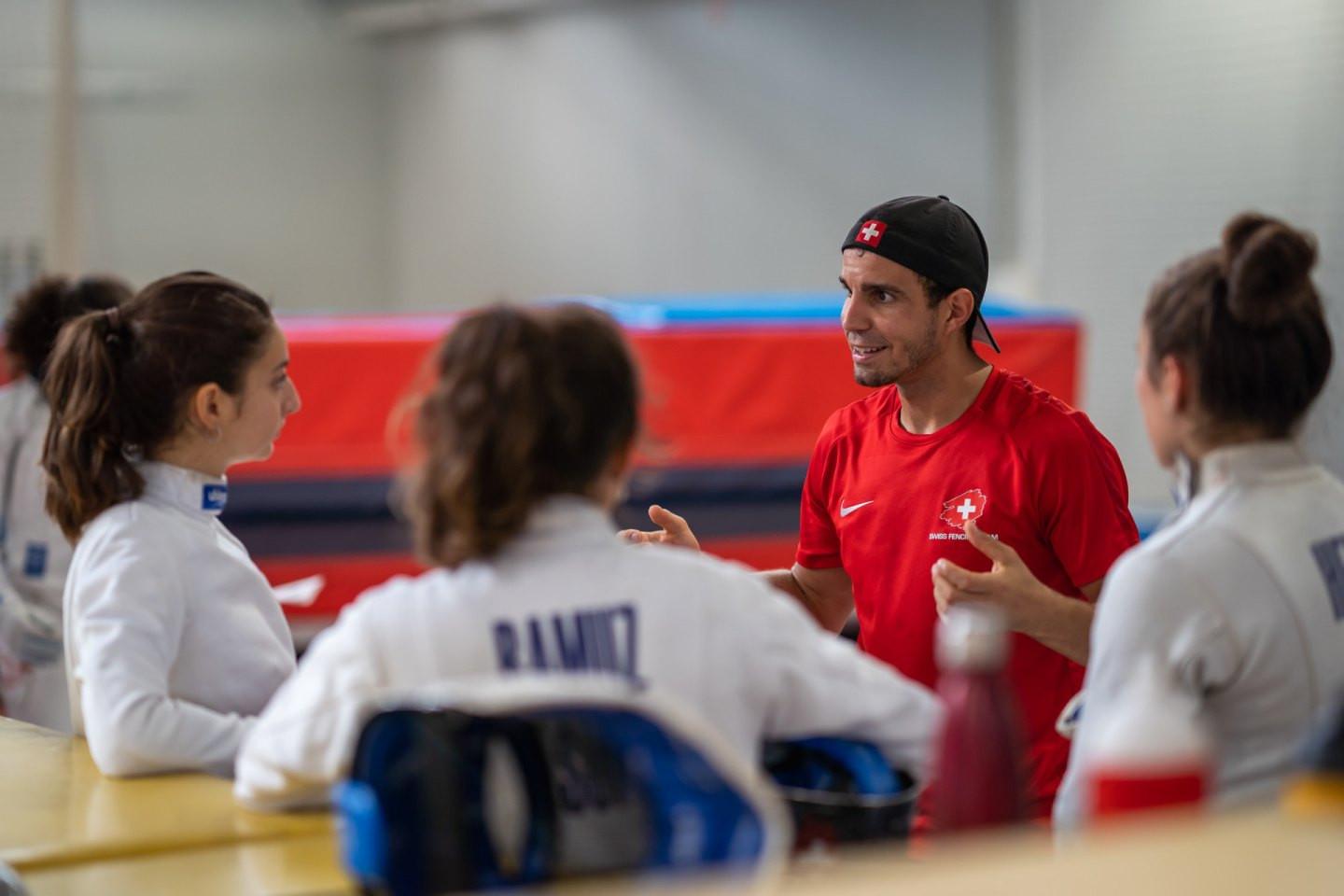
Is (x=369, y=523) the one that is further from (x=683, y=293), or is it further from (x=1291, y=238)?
(x=683, y=293)

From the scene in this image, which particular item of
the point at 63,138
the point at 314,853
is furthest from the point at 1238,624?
the point at 63,138

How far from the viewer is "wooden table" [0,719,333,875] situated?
4.93 feet

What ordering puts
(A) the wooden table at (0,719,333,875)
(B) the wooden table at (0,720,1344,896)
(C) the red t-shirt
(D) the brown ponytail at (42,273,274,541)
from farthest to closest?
(C) the red t-shirt → (D) the brown ponytail at (42,273,274,541) → (A) the wooden table at (0,719,333,875) → (B) the wooden table at (0,720,1344,896)

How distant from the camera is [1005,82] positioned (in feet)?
22.3

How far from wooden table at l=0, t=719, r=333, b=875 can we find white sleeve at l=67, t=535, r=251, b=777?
1.5 inches

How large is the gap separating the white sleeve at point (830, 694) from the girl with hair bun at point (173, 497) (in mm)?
774

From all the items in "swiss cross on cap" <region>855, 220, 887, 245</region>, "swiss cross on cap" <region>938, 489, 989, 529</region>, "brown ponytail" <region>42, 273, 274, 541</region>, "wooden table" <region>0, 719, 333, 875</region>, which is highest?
"swiss cross on cap" <region>855, 220, 887, 245</region>

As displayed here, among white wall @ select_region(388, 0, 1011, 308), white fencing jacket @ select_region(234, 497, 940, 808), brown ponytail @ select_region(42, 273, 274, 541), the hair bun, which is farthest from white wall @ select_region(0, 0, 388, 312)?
the hair bun

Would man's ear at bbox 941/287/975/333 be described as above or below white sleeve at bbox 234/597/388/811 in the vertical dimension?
above

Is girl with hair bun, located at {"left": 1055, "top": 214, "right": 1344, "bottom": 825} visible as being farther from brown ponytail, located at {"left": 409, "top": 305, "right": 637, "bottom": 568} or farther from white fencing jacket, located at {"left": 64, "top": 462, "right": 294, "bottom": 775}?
white fencing jacket, located at {"left": 64, "top": 462, "right": 294, "bottom": 775}

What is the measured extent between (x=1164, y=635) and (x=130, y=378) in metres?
1.31

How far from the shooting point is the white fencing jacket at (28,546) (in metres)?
3.37

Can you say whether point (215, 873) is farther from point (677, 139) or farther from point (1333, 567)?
point (677, 139)

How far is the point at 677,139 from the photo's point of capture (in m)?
8.46
